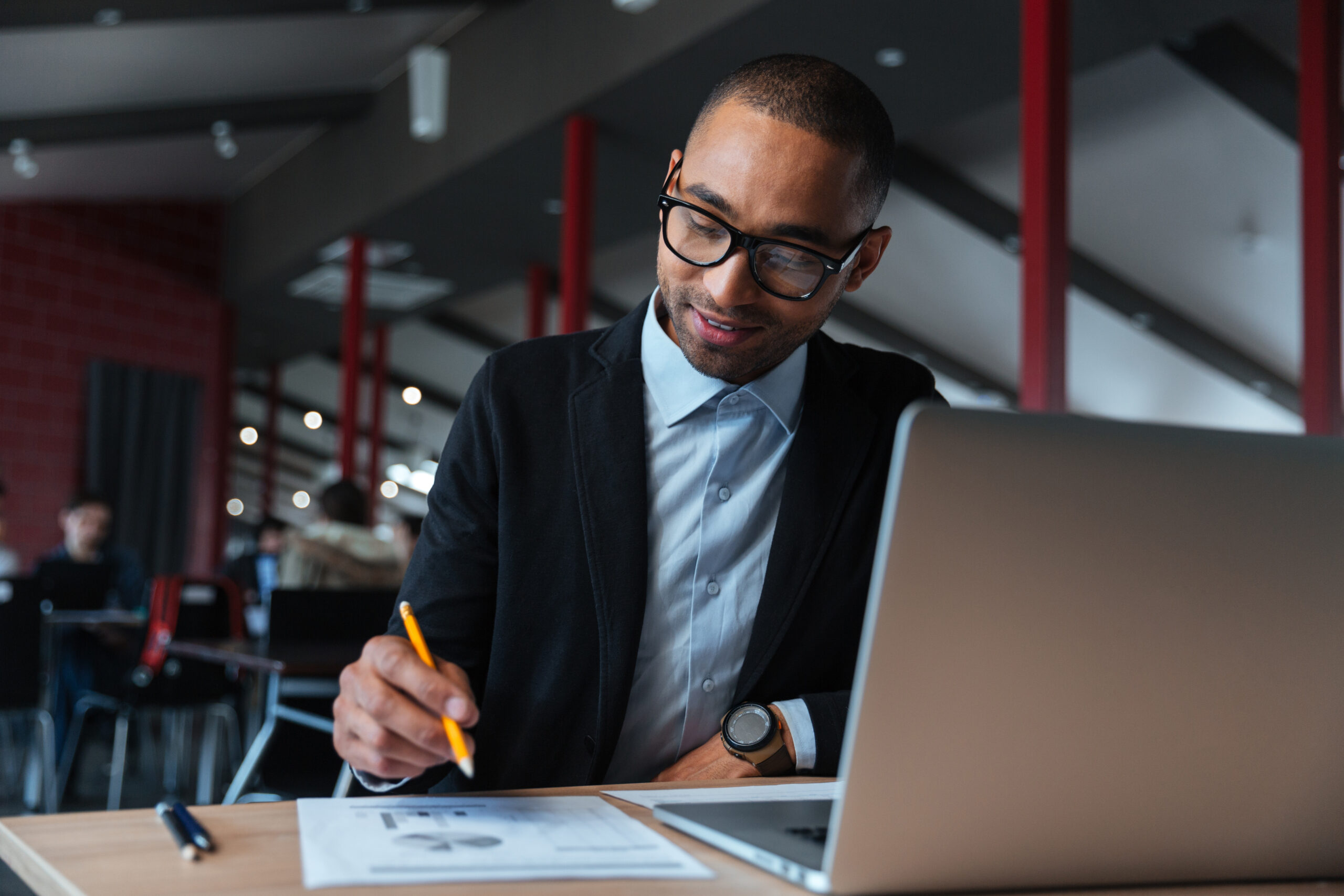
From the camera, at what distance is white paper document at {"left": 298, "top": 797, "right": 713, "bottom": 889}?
2.09 feet

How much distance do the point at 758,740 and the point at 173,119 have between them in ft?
24.6

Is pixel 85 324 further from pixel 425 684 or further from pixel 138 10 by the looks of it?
pixel 425 684

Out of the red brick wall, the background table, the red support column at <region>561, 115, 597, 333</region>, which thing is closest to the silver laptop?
the background table

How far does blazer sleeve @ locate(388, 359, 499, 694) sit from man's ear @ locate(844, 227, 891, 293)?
387 millimetres

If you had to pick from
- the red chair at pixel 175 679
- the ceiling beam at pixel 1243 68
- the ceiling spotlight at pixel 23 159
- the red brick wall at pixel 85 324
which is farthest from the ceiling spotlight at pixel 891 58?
the red brick wall at pixel 85 324

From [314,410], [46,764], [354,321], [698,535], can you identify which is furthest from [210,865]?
[314,410]

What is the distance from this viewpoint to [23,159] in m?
7.44

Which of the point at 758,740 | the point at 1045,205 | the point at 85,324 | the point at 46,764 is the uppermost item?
the point at 85,324

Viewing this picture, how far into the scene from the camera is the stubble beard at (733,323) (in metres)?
1.11

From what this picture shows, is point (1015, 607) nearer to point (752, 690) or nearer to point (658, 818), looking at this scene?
point (658, 818)

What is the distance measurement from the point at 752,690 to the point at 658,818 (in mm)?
355

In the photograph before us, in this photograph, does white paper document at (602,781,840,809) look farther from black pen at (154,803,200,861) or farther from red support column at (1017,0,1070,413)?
red support column at (1017,0,1070,413)

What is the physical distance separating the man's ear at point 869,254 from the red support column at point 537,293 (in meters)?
7.19

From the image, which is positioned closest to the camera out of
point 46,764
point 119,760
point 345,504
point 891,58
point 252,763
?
point 252,763
